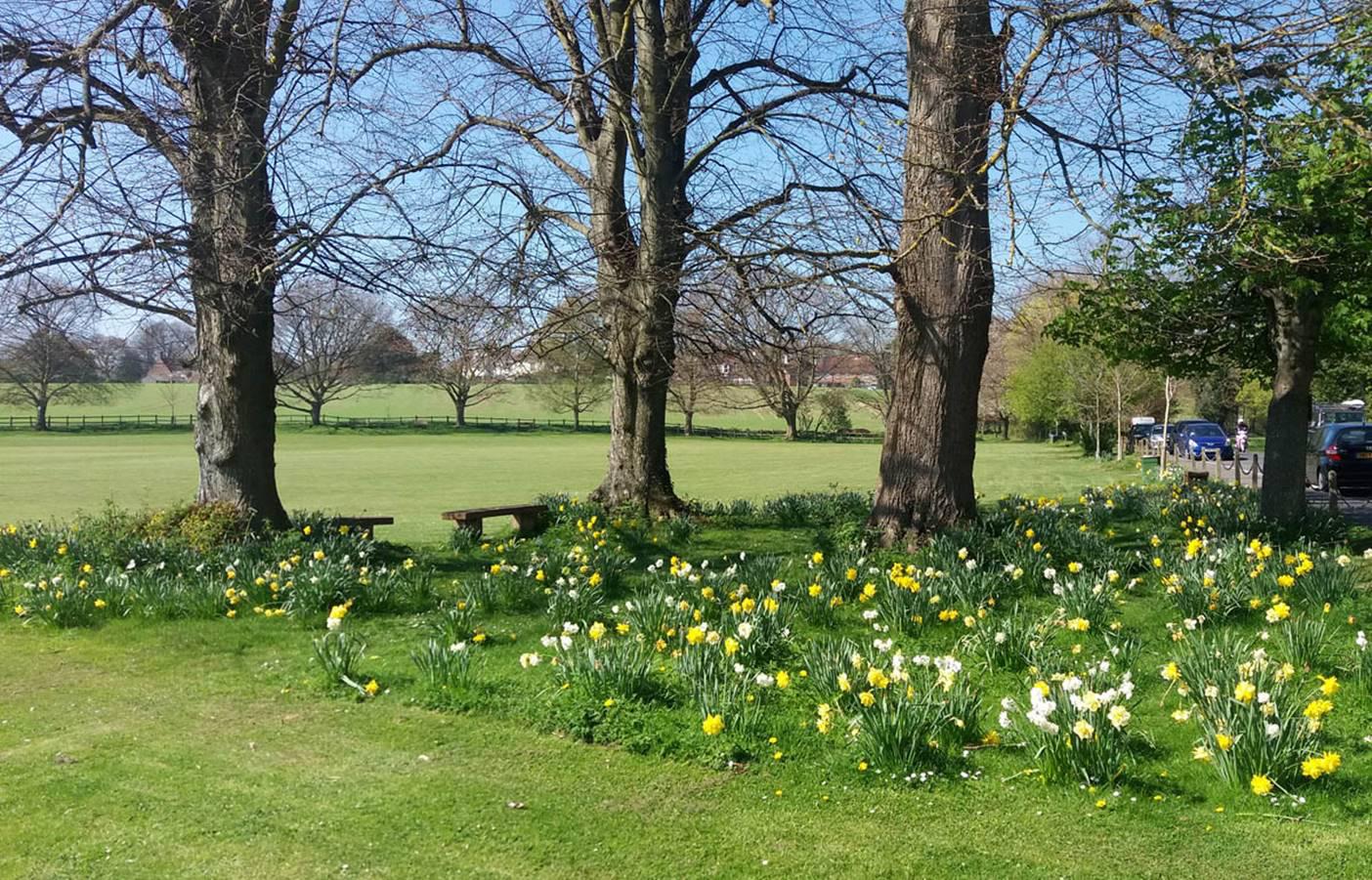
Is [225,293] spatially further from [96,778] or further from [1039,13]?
[1039,13]

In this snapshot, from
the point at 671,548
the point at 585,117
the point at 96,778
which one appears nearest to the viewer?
the point at 96,778

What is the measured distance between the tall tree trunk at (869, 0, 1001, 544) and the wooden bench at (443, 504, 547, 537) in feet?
15.3

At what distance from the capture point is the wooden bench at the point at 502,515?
1173cm

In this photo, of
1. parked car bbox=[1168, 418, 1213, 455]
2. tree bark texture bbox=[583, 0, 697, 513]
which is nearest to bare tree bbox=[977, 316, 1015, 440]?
parked car bbox=[1168, 418, 1213, 455]

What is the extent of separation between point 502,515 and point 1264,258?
8542 millimetres

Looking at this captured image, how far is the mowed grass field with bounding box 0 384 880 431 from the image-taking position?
275 ft

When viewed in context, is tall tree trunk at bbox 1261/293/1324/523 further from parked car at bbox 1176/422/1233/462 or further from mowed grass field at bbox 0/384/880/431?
mowed grass field at bbox 0/384/880/431

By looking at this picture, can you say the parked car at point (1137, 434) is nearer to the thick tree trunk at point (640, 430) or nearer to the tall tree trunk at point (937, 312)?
the thick tree trunk at point (640, 430)

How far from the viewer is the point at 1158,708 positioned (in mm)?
4898

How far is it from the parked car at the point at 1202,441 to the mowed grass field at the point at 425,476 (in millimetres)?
2258

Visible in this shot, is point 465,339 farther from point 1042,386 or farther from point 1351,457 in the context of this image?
point 1042,386

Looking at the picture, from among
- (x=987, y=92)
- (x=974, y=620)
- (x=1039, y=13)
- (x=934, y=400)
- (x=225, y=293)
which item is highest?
(x=1039, y=13)

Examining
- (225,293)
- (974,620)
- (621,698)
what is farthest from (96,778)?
(225,293)

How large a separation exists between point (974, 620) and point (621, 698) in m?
2.28
